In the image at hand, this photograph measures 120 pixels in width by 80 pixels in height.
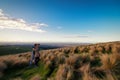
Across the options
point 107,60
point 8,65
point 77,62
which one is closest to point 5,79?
point 8,65

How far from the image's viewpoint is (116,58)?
6758 mm

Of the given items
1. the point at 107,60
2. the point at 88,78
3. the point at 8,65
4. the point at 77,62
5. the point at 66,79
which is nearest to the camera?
the point at 88,78

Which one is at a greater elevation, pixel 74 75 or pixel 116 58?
pixel 116 58

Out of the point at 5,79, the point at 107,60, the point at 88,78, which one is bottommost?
the point at 5,79

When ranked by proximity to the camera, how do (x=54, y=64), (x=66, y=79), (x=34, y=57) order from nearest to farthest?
(x=66, y=79), (x=54, y=64), (x=34, y=57)

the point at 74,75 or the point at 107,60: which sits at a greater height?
the point at 107,60

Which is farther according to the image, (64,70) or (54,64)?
(54,64)

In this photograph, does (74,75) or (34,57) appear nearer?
(74,75)

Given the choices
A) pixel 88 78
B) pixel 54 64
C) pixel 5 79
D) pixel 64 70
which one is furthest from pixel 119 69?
pixel 5 79

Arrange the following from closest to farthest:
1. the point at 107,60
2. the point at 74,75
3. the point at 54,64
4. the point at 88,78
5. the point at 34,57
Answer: the point at 88,78 < the point at 74,75 < the point at 107,60 < the point at 54,64 < the point at 34,57

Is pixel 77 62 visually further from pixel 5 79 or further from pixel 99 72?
pixel 5 79

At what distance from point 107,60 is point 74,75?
5.78 ft

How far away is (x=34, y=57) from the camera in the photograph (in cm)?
1027

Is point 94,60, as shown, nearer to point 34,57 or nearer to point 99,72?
point 99,72
